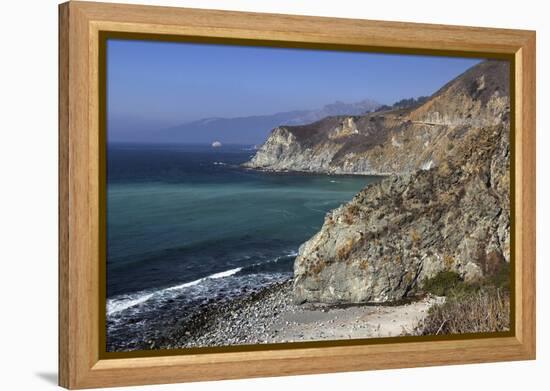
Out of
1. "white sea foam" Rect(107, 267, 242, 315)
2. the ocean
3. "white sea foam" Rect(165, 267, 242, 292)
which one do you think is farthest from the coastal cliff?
"white sea foam" Rect(107, 267, 242, 315)

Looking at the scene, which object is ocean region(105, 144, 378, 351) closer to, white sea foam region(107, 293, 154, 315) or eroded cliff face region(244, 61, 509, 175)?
white sea foam region(107, 293, 154, 315)

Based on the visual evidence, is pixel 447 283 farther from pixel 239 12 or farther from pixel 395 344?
pixel 239 12

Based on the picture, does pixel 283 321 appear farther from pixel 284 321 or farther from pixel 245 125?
pixel 245 125

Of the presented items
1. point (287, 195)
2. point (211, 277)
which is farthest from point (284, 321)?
point (287, 195)

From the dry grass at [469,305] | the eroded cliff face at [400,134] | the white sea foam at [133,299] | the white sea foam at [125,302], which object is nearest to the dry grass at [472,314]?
the dry grass at [469,305]

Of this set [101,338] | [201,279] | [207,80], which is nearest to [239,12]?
[207,80]

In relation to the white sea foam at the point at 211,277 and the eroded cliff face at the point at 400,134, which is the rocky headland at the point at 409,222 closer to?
the eroded cliff face at the point at 400,134
